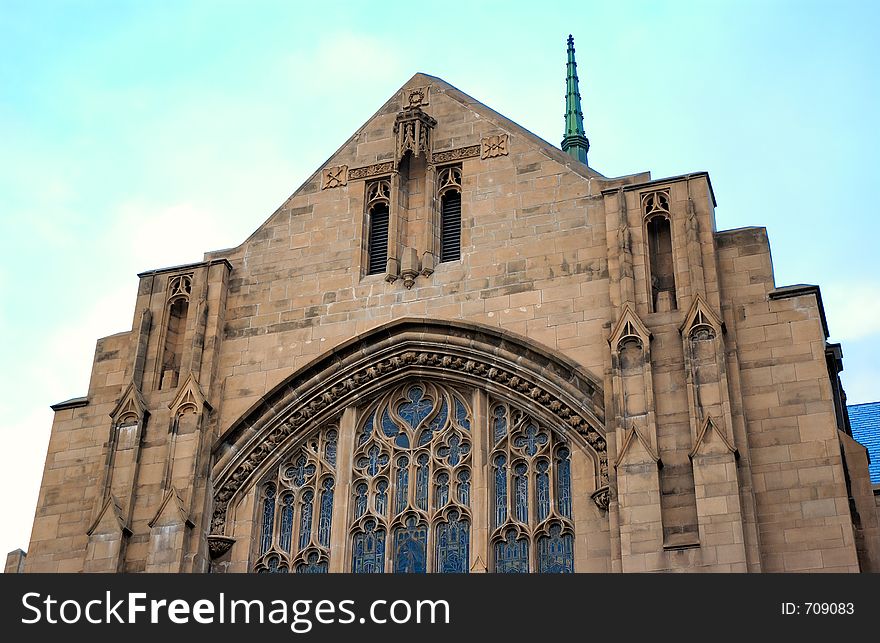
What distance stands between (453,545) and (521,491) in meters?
1.36

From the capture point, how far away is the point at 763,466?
78.3 feet

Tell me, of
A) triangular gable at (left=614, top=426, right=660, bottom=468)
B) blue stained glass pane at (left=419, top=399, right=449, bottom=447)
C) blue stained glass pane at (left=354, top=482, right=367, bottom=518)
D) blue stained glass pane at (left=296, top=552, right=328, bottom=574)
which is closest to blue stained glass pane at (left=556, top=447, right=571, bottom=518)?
triangular gable at (left=614, top=426, right=660, bottom=468)

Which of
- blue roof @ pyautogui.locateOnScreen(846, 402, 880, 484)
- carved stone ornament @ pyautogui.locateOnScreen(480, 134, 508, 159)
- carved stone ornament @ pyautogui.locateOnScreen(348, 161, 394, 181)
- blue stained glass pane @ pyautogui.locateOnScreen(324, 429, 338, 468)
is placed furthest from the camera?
blue roof @ pyautogui.locateOnScreen(846, 402, 880, 484)

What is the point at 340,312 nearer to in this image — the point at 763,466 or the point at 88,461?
the point at 88,461

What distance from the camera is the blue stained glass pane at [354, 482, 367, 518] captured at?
26.5 m

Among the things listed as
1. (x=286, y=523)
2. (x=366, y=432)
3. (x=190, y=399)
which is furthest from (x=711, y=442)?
(x=190, y=399)

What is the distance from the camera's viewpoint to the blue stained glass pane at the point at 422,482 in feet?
86.2

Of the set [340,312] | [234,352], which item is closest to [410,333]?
[340,312]

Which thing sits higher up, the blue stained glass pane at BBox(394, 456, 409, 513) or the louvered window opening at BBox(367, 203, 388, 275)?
the louvered window opening at BBox(367, 203, 388, 275)

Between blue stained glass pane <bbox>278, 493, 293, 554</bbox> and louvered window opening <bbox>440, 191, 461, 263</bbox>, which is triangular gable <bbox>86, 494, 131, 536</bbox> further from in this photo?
louvered window opening <bbox>440, 191, 461, 263</bbox>

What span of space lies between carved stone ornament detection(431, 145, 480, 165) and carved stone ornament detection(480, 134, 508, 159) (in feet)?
0.43

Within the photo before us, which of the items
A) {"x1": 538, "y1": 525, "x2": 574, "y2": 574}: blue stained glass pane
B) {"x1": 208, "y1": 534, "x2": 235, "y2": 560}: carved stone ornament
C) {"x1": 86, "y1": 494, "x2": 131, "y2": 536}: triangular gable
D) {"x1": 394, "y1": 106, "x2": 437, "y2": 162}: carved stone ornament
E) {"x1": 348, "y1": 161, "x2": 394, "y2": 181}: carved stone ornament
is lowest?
{"x1": 538, "y1": 525, "x2": 574, "y2": 574}: blue stained glass pane

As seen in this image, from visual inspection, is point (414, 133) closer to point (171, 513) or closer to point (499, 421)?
point (499, 421)
